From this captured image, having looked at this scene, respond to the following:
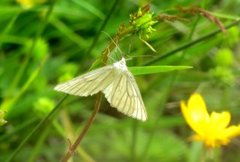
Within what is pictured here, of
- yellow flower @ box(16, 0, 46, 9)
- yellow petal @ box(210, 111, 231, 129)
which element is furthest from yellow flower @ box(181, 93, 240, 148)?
yellow flower @ box(16, 0, 46, 9)

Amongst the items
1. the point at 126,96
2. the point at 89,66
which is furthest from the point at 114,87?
the point at 89,66

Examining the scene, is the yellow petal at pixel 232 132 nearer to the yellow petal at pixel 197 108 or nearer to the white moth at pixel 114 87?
the yellow petal at pixel 197 108

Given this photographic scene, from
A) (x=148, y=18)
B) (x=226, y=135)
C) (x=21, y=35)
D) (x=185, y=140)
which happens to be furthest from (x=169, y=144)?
(x=148, y=18)

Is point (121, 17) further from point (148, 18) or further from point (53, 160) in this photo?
point (148, 18)

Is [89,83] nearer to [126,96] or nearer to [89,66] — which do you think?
[126,96]

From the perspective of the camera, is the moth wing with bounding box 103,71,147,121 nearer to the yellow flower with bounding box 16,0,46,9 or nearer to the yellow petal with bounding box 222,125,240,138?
the yellow petal with bounding box 222,125,240,138

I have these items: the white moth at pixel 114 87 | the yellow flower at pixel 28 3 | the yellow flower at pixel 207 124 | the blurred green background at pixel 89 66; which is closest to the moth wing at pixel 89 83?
the white moth at pixel 114 87
